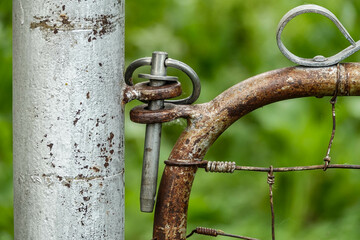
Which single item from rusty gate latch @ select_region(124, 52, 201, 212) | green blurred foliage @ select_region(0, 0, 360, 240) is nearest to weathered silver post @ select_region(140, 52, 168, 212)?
rusty gate latch @ select_region(124, 52, 201, 212)

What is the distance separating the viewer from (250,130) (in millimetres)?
2594

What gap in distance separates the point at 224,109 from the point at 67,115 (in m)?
0.23

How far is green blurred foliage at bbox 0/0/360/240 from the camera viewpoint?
2.19 meters

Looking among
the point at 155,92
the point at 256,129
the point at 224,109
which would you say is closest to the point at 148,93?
the point at 155,92

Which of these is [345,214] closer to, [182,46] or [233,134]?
[233,134]

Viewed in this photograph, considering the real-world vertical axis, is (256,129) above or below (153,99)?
below

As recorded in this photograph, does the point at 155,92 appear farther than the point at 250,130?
No

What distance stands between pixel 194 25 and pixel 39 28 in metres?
1.99

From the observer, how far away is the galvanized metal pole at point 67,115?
32.9 inches

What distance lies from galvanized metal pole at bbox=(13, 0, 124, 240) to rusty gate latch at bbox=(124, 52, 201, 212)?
3 centimetres

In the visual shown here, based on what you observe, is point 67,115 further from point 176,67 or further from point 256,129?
point 256,129

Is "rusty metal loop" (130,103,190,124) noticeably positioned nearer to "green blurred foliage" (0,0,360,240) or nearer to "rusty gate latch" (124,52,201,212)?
"rusty gate latch" (124,52,201,212)

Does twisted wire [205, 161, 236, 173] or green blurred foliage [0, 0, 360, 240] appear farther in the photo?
green blurred foliage [0, 0, 360, 240]

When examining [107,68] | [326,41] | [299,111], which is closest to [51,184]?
[107,68]
